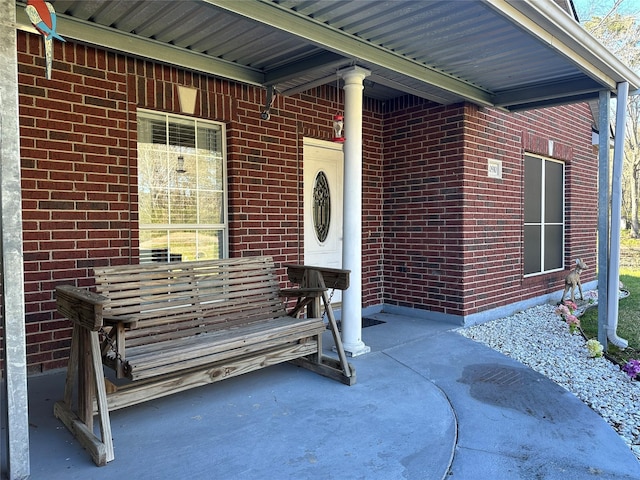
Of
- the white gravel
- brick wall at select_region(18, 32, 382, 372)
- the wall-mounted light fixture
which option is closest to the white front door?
brick wall at select_region(18, 32, 382, 372)

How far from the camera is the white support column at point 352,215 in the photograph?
4.18 m

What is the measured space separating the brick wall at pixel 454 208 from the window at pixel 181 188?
2520 millimetres

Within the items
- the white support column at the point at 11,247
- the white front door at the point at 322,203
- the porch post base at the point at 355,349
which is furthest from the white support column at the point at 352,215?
the white support column at the point at 11,247

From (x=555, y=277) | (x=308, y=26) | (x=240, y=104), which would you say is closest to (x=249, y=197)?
(x=240, y=104)

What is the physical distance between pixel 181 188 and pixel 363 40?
2.13 meters

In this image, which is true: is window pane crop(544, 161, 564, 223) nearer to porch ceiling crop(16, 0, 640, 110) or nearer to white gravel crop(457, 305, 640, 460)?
white gravel crop(457, 305, 640, 460)

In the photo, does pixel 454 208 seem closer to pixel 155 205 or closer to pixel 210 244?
pixel 210 244

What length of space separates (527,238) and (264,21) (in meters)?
5.30

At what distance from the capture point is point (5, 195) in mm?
2107

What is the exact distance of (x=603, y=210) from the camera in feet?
15.4

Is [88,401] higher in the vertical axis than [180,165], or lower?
lower

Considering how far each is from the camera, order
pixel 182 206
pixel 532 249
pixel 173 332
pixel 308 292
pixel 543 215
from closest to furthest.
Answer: pixel 173 332, pixel 308 292, pixel 182 206, pixel 532 249, pixel 543 215

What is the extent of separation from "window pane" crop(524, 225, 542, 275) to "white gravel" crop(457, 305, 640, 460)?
762 mm

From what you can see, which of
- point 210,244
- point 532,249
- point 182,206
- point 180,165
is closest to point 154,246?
point 182,206
